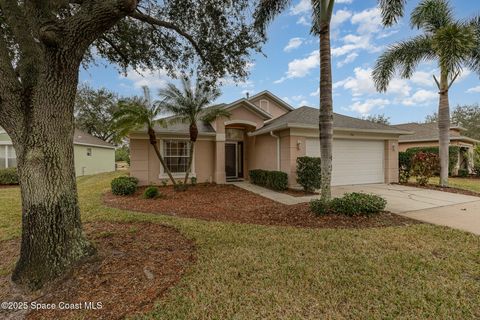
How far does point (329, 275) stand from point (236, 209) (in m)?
4.60

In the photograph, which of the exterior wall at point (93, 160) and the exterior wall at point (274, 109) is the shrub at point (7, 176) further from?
the exterior wall at point (274, 109)

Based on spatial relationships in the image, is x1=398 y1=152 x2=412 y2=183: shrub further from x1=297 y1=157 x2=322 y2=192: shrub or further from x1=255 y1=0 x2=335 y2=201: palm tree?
x1=255 y1=0 x2=335 y2=201: palm tree

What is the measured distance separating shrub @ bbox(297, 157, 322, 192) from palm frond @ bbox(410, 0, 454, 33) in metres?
8.85

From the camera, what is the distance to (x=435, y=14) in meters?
10.9

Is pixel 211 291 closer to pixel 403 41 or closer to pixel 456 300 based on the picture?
pixel 456 300

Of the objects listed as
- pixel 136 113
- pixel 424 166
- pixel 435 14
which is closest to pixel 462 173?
pixel 424 166

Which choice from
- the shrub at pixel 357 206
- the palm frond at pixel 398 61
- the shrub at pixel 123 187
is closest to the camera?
the shrub at pixel 357 206

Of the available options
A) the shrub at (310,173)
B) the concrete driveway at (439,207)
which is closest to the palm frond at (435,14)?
the concrete driveway at (439,207)

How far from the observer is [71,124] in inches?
141

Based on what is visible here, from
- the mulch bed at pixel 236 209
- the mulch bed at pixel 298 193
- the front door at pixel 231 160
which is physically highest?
the front door at pixel 231 160

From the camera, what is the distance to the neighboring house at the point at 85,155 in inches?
662

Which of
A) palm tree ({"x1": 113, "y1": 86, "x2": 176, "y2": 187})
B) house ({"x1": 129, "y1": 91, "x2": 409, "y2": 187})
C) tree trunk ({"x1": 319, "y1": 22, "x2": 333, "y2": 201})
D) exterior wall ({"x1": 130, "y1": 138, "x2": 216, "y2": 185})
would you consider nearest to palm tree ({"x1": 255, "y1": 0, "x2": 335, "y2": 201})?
tree trunk ({"x1": 319, "y1": 22, "x2": 333, "y2": 201})

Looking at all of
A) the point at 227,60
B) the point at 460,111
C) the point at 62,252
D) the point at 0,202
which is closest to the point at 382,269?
the point at 62,252

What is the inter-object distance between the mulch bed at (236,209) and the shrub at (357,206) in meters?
0.17
